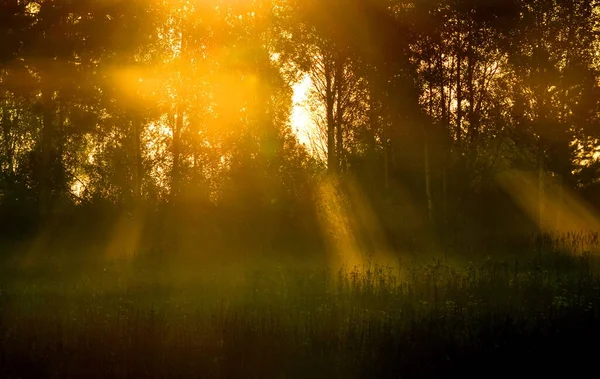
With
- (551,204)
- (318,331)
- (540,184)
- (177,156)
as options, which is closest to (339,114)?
(177,156)

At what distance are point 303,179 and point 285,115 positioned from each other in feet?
31.2

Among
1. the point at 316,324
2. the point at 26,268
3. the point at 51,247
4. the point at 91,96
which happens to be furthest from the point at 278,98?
the point at 316,324

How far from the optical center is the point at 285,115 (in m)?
32.5

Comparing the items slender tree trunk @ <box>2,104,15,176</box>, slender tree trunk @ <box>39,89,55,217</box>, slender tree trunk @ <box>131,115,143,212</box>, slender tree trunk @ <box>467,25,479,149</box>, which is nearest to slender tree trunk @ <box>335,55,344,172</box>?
slender tree trunk @ <box>467,25,479,149</box>

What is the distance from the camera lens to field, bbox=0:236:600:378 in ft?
22.6

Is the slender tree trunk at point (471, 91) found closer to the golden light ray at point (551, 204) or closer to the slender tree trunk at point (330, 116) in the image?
the golden light ray at point (551, 204)

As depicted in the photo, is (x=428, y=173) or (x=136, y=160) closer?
(x=428, y=173)

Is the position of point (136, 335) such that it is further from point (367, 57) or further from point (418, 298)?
point (367, 57)

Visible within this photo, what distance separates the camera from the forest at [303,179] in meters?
8.63

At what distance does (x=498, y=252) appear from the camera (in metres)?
19.7

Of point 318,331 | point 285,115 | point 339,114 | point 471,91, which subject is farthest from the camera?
point 285,115

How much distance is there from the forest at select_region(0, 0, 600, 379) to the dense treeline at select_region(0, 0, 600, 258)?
10cm

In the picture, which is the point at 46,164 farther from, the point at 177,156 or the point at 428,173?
the point at 428,173

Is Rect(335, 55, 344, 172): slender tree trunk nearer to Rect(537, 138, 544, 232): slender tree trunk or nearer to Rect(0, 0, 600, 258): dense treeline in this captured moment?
Rect(0, 0, 600, 258): dense treeline
